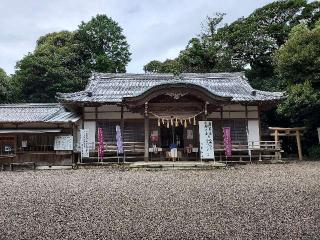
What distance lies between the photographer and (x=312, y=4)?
1393 inches

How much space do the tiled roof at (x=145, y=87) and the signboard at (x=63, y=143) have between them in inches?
84.2

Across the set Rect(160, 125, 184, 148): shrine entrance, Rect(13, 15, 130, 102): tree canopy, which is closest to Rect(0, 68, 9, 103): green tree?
Rect(13, 15, 130, 102): tree canopy

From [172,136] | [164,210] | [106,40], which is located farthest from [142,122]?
[106,40]

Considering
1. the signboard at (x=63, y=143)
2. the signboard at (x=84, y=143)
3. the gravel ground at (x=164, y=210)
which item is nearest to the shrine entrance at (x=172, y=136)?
the signboard at (x=84, y=143)

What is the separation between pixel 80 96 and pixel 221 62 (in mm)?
19562

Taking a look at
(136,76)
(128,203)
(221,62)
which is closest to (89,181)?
(128,203)

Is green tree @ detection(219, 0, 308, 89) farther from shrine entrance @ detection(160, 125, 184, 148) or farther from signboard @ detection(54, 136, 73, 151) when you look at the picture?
signboard @ detection(54, 136, 73, 151)

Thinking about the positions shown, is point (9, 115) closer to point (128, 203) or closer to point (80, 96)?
point (80, 96)

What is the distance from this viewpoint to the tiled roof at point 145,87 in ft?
70.8

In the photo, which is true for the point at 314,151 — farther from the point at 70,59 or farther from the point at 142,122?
the point at 70,59

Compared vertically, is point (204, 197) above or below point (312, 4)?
below

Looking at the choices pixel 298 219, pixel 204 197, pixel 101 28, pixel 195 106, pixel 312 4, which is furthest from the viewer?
pixel 101 28

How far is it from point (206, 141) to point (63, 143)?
7616mm

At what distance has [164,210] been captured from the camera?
7668 millimetres
